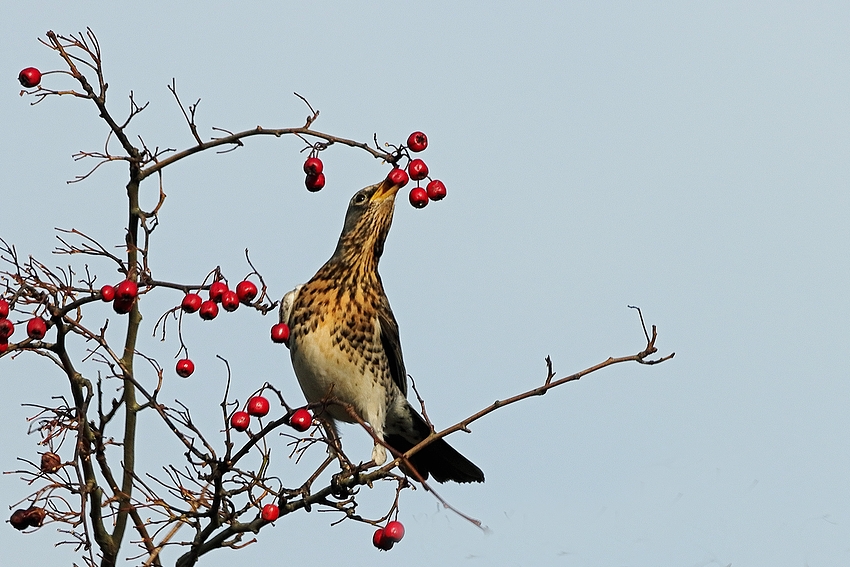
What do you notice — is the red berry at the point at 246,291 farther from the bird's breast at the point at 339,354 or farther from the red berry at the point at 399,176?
the bird's breast at the point at 339,354

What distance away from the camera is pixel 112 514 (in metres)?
3.24

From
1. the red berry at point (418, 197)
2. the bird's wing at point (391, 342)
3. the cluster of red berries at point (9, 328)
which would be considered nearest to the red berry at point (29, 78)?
the cluster of red berries at point (9, 328)

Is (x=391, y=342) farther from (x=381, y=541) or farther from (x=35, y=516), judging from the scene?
(x=35, y=516)

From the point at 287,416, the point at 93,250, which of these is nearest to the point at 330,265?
the point at 93,250

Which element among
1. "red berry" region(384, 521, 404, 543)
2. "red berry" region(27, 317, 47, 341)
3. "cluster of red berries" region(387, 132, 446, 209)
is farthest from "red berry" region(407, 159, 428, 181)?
"red berry" region(27, 317, 47, 341)

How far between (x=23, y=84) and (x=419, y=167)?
129 cm

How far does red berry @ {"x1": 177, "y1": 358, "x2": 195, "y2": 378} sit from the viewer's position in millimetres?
3705

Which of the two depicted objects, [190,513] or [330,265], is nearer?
[190,513]

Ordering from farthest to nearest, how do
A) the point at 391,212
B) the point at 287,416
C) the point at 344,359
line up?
the point at 391,212
the point at 344,359
the point at 287,416

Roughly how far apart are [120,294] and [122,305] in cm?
4

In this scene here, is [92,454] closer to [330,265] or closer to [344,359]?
[344,359]

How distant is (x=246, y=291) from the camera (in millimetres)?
3623

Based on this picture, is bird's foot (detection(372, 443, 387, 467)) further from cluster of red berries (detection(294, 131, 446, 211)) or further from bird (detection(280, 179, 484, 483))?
cluster of red berries (detection(294, 131, 446, 211))

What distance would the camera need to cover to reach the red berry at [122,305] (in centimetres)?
311
